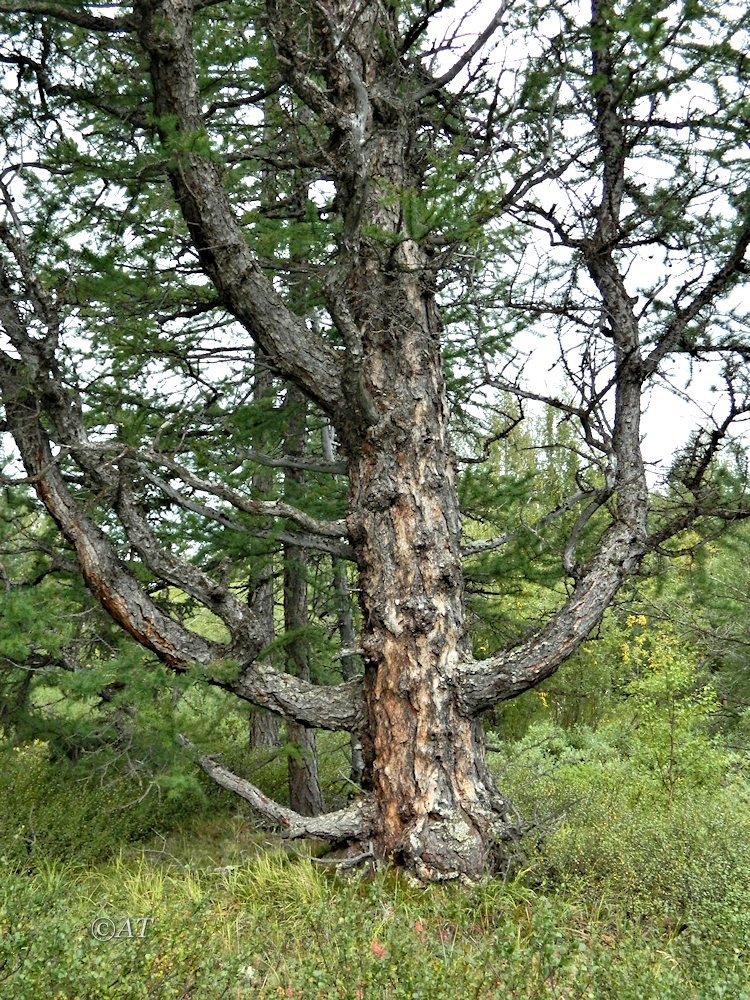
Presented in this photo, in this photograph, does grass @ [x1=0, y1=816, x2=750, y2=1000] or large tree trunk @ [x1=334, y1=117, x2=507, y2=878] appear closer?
grass @ [x1=0, y1=816, x2=750, y2=1000]

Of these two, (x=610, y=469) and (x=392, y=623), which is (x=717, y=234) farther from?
(x=392, y=623)

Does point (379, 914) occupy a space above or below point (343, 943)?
below

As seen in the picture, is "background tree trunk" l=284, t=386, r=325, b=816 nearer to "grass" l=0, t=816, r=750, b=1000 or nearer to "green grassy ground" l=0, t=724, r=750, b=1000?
"green grassy ground" l=0, t=724, r=750, b=1000

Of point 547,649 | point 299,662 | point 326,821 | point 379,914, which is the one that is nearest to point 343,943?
point 379,914

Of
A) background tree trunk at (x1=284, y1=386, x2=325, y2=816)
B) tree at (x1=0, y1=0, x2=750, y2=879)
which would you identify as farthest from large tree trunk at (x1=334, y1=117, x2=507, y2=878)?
background tree trunk at (x1=284, y1=386, x2=325, y2=816)

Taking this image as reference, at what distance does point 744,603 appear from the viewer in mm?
8914

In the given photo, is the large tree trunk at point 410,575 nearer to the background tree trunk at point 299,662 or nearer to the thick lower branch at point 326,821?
the thick lower branch at point 326,821

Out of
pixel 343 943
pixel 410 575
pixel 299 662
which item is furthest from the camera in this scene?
pixel 299 662

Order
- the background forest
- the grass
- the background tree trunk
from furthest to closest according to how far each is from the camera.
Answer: the background tree trunk → the background forest → the grass

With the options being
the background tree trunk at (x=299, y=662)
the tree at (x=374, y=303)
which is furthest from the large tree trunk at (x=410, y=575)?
the background tree trunk at (x=299, y=662)

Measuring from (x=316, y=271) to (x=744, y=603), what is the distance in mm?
6252

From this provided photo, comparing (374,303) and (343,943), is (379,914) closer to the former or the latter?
(343,943)

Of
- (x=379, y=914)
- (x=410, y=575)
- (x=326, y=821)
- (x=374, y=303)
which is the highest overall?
(x=374, y=303)

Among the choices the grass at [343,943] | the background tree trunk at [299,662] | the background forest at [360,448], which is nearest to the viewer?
the grass at [343,943]
